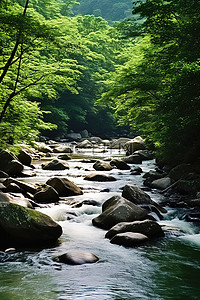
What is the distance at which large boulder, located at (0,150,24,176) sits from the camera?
11508 mm

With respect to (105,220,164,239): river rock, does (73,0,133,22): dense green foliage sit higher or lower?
higher

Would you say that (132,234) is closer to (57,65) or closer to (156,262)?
(156,262)

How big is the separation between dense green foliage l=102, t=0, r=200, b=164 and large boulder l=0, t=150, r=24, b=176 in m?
5.10

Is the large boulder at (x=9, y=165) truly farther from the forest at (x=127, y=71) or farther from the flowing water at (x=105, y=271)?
the flowing water at (x=105, y=271)

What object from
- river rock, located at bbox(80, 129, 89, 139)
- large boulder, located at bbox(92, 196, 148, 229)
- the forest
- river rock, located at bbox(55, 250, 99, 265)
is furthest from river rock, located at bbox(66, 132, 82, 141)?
river rock, located at bbox(55, 250, 99, 265)

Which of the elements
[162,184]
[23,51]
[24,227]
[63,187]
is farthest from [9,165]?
[24,227]

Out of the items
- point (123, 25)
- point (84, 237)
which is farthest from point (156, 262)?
point (123, 25)

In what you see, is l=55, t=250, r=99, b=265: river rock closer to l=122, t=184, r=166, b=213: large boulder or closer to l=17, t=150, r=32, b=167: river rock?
l=122, t=184, r=166, b=213: large boulder

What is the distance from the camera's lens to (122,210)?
244 inches

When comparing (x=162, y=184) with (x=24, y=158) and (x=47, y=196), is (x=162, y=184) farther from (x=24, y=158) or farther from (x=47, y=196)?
(x=24, y=158)

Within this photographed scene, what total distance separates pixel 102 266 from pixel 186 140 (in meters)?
7.24

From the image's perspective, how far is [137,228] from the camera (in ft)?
18.2

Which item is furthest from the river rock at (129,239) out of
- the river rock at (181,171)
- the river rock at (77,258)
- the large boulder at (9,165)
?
the large boulder at (9,165)

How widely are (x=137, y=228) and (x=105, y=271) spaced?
1481 mm
